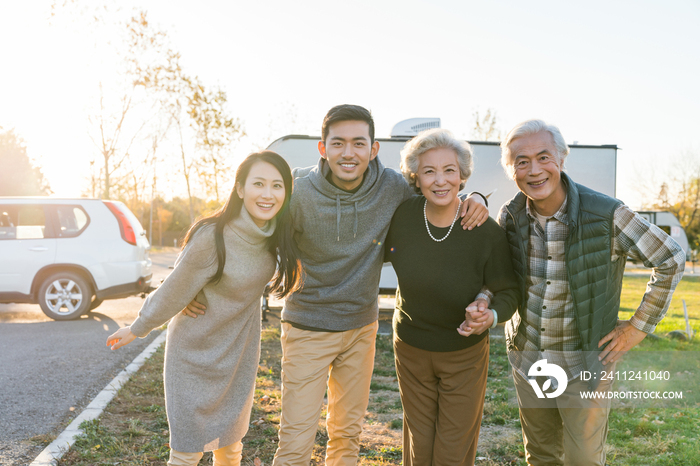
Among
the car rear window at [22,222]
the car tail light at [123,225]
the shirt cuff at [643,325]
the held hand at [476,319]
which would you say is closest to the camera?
the held hand at [476,319]

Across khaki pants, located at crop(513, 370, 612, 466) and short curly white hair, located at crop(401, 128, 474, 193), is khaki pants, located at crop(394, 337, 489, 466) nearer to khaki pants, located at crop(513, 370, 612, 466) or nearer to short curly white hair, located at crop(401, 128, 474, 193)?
khaki pants, located at crop(513, 370, 612, 466)

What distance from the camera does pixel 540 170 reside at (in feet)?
7.75

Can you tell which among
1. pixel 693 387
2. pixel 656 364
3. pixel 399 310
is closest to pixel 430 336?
pixel 399 310

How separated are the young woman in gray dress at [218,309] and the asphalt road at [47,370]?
1573 mm

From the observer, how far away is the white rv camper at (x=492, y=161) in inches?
315

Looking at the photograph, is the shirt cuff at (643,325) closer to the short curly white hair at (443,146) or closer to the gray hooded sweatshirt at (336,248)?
the short curly white hair at (443,146)

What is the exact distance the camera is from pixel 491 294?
2.44 meters

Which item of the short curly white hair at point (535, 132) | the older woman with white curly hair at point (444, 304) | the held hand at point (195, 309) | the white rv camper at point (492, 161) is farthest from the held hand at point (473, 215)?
the white rv camper at point (492, 161)

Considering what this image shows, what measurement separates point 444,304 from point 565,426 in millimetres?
829

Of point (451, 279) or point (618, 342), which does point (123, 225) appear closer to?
point (451, 279)

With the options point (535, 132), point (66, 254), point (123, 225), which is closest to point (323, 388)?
point (535, 132)

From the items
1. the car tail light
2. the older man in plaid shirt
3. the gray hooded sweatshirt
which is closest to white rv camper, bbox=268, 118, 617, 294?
the car tail light

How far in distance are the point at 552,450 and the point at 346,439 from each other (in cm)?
109

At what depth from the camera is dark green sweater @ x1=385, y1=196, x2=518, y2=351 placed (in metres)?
2.41
